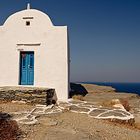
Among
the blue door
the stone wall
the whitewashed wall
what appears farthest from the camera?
the blue door

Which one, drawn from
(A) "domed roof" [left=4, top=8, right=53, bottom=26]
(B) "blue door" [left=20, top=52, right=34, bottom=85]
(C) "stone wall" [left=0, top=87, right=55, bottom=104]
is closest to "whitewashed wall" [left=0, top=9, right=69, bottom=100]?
(A) "domed roof" [left=4, top=8, right=53, bottom=26]

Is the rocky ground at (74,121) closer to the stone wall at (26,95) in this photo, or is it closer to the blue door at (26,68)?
the stone wall at (26,95)

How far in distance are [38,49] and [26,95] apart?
269 centimetres

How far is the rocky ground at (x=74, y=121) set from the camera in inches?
266

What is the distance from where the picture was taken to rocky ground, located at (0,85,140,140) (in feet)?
22.2

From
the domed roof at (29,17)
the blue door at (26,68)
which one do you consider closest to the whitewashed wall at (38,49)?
the domed roof at (29,17)

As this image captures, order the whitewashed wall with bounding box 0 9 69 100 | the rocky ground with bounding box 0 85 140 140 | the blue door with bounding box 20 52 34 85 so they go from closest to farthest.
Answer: the rocky ground with bounding box 0 85 140 140, the whitewashed wall with bounding box 0 9 69 100, the blue door with bounding box 20 52 34 85

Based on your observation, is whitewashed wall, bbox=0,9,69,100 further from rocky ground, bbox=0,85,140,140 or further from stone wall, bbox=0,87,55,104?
rocky ground, bbox=0,85,140,140

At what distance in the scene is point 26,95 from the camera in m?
11.3

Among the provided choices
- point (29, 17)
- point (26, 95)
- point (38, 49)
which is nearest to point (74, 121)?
point (26, 95)

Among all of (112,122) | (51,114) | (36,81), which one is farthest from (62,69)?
(112,122)

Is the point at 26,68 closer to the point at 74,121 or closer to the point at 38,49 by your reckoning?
the point at 38,49

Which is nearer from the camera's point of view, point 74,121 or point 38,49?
point 74,121

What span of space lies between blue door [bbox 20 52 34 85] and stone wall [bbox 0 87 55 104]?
5.17 feet
